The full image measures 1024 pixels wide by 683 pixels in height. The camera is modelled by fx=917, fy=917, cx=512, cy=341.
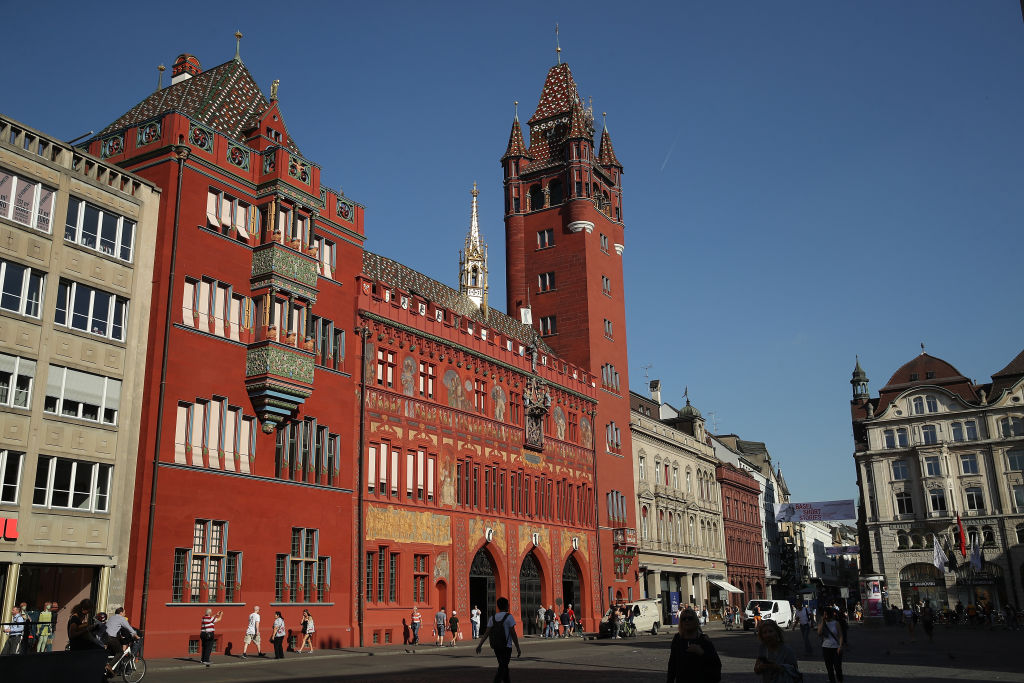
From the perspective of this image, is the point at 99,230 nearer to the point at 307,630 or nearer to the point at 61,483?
the point at 61,483

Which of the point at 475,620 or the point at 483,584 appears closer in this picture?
the point at 475,620

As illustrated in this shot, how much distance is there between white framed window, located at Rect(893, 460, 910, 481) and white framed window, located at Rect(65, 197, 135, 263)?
73.0 metres

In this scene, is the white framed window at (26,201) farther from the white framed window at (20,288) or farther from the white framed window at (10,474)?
the white framed window at (10,474)

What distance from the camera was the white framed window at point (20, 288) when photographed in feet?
87.6

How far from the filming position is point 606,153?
230 feet

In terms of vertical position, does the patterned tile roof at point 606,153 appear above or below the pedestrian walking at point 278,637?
above

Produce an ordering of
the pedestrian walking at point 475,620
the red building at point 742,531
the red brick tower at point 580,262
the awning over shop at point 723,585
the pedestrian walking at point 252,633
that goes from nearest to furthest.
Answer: the pedestrian walking at point 252,633
the pedestrian walking at point 475,620
the red brick tower at point 580,262
the awning over shop at point 723,585
the red building at point 742,531

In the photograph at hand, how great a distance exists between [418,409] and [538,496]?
12353mm

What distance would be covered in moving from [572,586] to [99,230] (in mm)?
35395

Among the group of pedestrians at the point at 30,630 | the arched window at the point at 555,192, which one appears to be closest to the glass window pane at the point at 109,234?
the group of pedestrians at the point at 30,630

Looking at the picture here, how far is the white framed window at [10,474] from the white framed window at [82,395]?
5.44 feet

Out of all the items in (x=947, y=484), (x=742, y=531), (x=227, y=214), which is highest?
(x=227, y=214)

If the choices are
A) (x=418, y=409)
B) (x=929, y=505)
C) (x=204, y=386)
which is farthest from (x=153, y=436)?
(x=929, y=505)

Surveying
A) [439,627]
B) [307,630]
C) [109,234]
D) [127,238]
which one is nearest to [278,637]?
[307,630]
